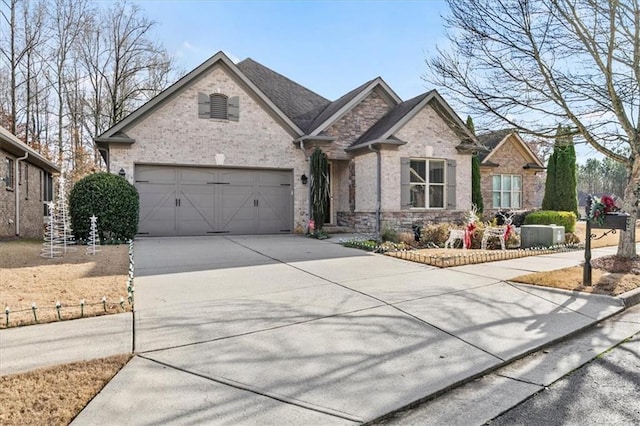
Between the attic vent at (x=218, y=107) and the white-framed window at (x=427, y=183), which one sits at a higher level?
the attic vent at (x=218, y=107)

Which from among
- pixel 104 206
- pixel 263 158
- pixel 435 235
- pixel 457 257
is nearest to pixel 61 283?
pixel 104 206

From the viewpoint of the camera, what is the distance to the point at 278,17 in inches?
500

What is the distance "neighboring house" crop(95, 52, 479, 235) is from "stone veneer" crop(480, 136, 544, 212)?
6329 millimetres

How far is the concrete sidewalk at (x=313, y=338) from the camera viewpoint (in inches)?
122

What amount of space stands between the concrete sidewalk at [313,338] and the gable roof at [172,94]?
7348mm

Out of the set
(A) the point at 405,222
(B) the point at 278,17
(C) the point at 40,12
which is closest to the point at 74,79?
(C) the point at 40,12

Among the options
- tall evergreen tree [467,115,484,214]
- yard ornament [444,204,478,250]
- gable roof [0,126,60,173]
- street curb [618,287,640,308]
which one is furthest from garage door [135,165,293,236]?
street curb [618,287,640,308]

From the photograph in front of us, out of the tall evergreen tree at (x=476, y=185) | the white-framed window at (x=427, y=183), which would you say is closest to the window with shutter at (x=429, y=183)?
the white-framed window at (x=427, y=183)

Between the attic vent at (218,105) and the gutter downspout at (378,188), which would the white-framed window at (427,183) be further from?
the attic vent at (218,105)

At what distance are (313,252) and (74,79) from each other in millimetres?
25006

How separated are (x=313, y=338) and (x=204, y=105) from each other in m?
12.1

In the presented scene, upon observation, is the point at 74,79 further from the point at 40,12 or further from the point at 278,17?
the point at 278,17

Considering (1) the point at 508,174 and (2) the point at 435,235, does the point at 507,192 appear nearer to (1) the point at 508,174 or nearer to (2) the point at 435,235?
(1) the point at 508,174

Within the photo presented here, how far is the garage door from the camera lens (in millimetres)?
14359
